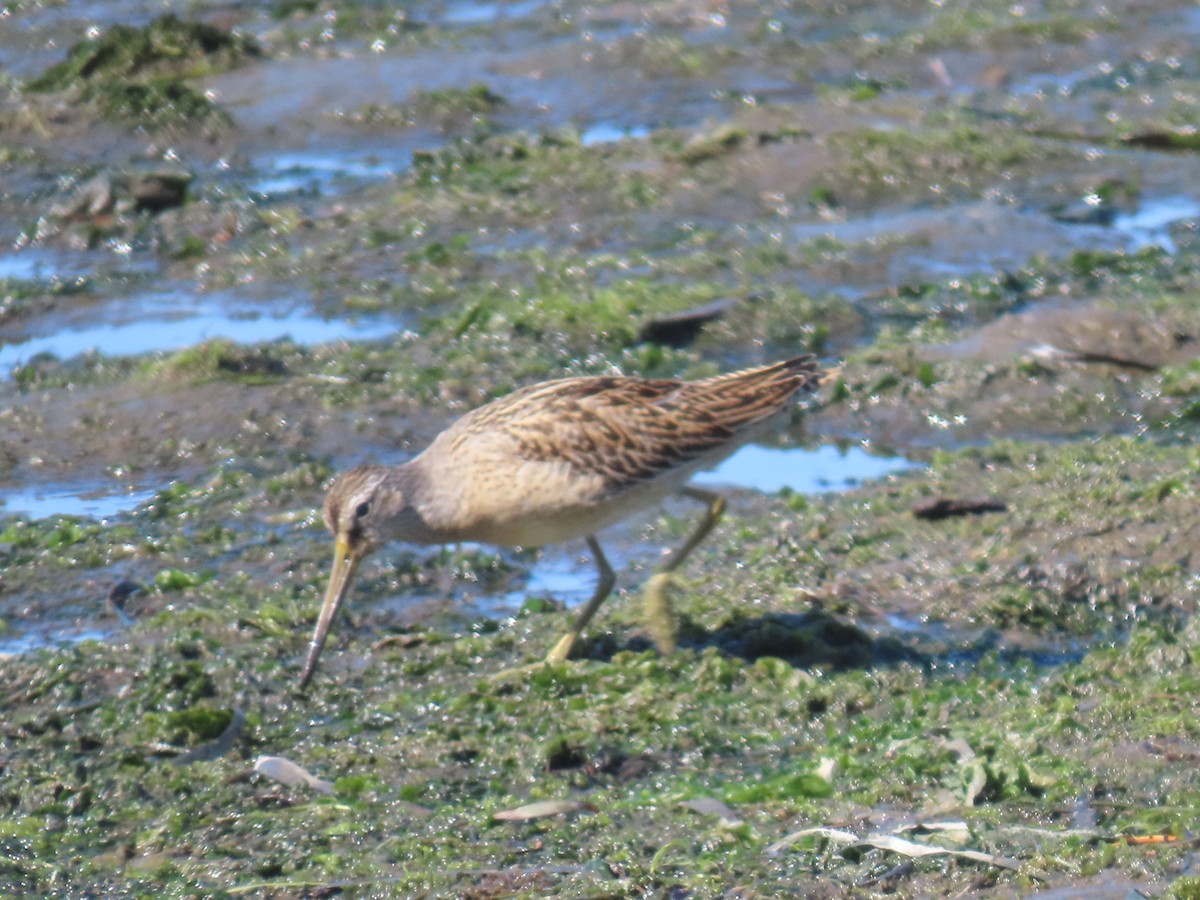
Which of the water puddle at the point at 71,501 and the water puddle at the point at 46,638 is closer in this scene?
the water puddle at the point at 46,638

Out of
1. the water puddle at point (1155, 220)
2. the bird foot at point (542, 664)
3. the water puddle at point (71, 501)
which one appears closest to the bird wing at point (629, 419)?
the bird foot at point (542, 664)

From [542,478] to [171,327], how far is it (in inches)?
156

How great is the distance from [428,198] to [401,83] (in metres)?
2.83

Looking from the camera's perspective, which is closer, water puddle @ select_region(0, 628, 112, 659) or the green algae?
water puddle @ select_region(0, 628, 112, 659)

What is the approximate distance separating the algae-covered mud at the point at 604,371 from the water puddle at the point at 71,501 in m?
0.03

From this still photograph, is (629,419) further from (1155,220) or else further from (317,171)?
(317,171)

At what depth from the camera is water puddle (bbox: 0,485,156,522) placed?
7672 mm

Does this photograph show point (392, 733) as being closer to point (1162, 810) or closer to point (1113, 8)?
point (1162, 810)

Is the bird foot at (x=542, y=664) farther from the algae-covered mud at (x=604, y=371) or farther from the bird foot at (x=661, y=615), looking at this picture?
the bird foot at (x=661, y=615)

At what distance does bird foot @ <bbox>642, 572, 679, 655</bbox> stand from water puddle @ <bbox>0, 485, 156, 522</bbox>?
2403 millimetres

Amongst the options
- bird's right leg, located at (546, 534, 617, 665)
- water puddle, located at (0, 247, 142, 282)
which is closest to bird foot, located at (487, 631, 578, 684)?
bird's right leg, located at (546, 534, 617, 665)

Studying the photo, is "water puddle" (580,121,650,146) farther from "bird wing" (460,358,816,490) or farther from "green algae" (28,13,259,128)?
"bird wing" (460,358,816,490)

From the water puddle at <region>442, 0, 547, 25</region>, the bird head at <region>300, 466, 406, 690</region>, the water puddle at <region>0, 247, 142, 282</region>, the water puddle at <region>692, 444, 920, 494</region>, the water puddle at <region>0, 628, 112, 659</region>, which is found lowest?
the water puddle at <region>442, 0, 547, 25</region>

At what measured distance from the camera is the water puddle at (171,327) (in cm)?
937
